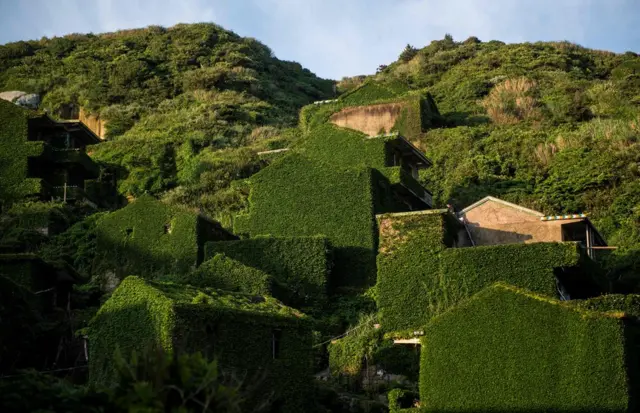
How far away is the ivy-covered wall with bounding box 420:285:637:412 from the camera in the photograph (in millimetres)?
26203

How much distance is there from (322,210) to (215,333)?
1560cm

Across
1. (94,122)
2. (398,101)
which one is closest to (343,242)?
(398,101)

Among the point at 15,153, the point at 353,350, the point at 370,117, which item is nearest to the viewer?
the point at 353,350

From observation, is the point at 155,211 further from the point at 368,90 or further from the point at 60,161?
the point at 368,90

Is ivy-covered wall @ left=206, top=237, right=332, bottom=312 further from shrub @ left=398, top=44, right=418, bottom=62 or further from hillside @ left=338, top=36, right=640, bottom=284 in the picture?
shrub @ left=398, top=44, right=418, bottom=62

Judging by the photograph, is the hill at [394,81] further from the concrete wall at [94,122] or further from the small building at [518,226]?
the small building at [518,226]

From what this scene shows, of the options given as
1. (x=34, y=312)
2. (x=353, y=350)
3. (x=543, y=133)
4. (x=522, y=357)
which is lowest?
(x=353, y=350)

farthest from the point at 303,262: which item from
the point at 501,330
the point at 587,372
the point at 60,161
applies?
the point at 60,161

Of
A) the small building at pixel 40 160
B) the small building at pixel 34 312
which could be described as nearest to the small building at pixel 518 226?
the small building at pixel 34 312

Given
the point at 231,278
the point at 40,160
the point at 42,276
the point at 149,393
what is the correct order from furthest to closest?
1. the point at 40,160
2. the point at 42,276
3. the point at 231,278
4. the point at 149,393

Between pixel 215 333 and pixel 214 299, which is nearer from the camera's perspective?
pixel 215 333

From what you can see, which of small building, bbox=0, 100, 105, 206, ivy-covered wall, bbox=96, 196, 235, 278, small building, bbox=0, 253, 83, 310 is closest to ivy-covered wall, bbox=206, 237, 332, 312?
ivy-covered wall, bbox=96, 196, 235, 278

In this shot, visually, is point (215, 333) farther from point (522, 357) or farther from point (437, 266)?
point (437, 266)

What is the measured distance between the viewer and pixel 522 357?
2717cm
